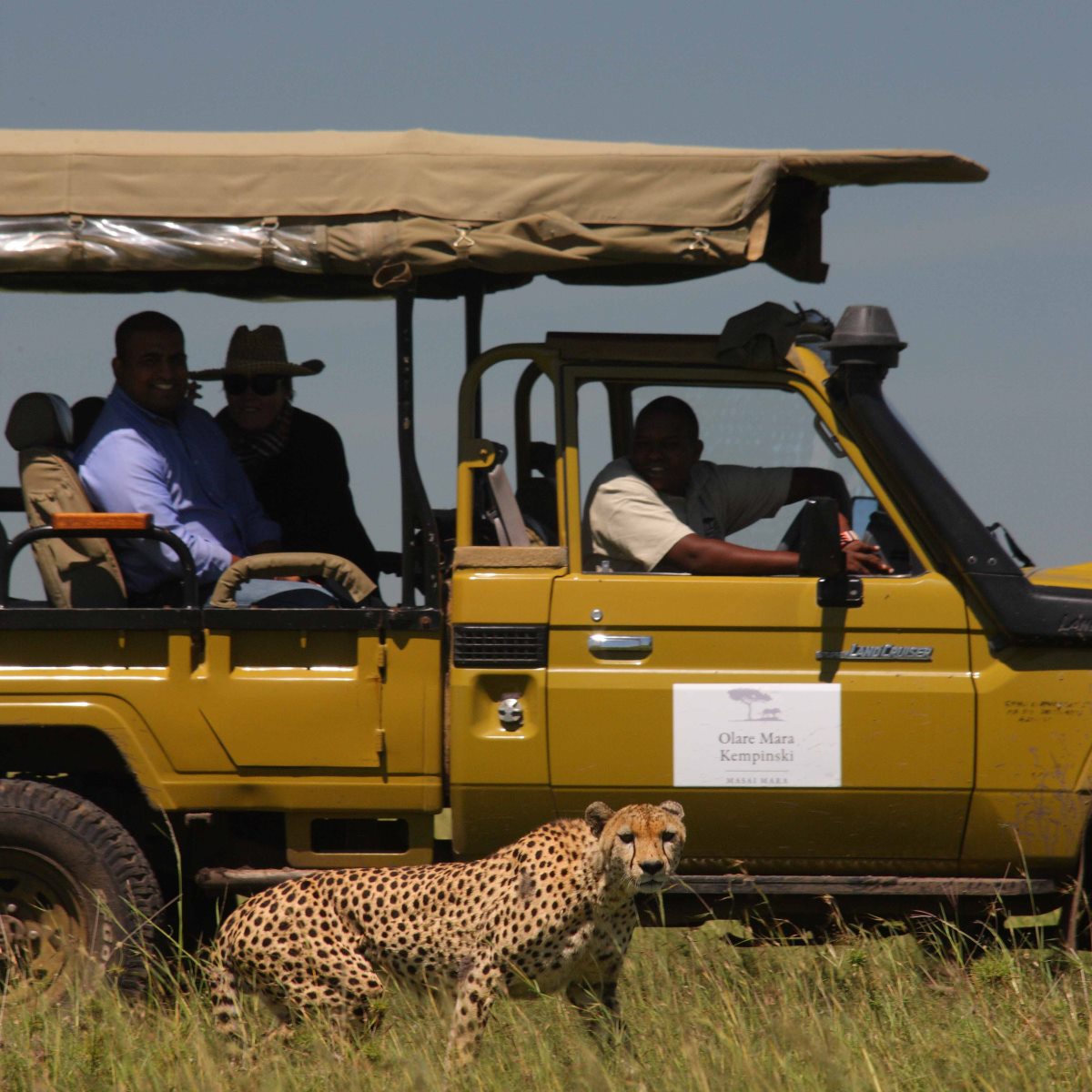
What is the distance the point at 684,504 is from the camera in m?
4.98

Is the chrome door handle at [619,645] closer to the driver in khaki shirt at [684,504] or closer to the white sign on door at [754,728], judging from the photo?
the white sign on door at [754,728]

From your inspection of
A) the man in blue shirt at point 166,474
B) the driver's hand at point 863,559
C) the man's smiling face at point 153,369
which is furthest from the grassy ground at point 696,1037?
the man's smiling face at point 153,369

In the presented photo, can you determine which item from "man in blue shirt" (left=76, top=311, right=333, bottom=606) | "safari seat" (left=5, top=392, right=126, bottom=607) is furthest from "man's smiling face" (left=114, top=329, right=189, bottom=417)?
"safari seat" (left=5, top=392, right=126, bottom=607)

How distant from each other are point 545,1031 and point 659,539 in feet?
4.55

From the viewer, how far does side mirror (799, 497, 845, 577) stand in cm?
455

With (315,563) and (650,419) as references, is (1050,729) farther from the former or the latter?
(315,563)

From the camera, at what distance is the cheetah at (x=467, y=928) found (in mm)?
4285

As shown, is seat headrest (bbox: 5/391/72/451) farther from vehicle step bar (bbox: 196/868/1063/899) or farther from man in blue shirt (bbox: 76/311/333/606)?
vehicle step bar (bbox: 196/868/1063/899)

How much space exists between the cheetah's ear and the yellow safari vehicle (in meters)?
0.37

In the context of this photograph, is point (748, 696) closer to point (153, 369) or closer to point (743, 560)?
point (743, 560)

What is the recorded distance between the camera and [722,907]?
192 inches

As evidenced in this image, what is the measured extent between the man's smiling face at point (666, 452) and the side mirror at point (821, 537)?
0.52 metres

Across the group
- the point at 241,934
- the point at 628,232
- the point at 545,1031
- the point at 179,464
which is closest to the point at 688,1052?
the point at 545,1031

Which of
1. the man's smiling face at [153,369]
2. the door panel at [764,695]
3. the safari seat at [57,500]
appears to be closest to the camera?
the door panel at [764,695]
